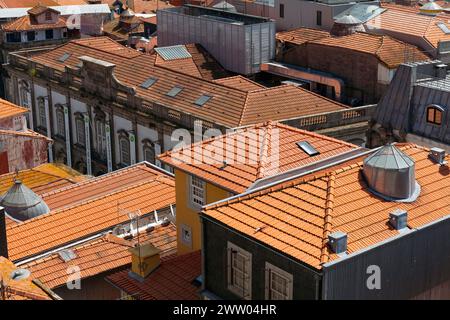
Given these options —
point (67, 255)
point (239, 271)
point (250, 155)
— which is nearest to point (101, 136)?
point (67, 255)

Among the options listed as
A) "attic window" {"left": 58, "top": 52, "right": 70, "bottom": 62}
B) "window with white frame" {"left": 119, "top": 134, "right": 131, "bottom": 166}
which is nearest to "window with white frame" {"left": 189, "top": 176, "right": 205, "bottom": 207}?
"window with white frame" {"left": 119, "top": 134, "right": 131, "bottom": 166}

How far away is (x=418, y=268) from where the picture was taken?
104ft

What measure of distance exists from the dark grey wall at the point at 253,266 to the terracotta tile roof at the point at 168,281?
2.56 m

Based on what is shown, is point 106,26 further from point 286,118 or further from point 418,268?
point 418,268

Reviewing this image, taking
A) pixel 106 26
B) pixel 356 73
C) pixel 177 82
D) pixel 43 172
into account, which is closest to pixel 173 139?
pixel 177 82

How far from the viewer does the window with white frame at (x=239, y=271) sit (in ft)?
102

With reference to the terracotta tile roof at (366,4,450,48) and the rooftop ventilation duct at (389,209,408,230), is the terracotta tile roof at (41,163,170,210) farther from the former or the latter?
the terracotta tile roof at (366,4,450,48)

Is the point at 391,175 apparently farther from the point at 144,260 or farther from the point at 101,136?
the point at 101,136

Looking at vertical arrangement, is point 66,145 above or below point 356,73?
below

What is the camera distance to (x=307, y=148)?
3997 cm

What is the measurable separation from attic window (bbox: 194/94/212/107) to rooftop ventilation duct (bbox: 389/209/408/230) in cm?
3227

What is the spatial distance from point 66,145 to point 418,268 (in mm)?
50176

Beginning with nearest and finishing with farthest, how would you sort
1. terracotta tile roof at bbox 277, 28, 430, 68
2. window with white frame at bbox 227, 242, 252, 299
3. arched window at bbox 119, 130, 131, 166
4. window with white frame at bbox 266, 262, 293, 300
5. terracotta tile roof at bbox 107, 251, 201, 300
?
window with white frame at bbox 266, 262, 293, 300
window with white frame at bbox 227, 242, 252, 299
terracotta tile roof at bbox 107, 251, 201, 300
terracotta tile roof at bbox 277, 28, 430, 68
arched window at bbox 119, 130, 131, 166

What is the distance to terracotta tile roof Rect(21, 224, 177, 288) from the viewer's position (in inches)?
1556
